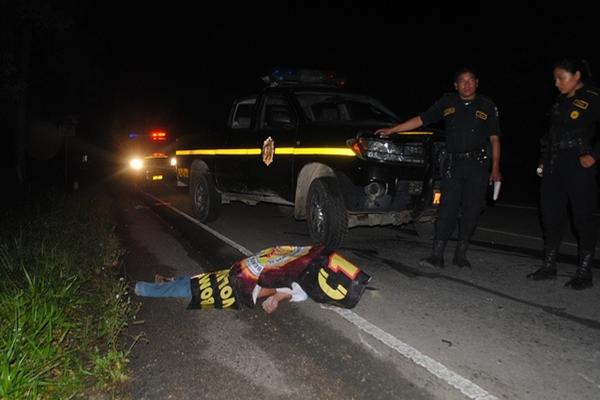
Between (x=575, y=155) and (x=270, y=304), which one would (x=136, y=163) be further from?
(x=575, y=155)

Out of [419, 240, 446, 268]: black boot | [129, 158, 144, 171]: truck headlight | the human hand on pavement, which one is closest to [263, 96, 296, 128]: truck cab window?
[419, 240, 446, 268]: black boot

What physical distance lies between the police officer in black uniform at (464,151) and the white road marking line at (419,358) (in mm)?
1687

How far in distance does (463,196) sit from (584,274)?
1.25 meters

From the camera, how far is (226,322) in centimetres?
363

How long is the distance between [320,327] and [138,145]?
14303 mm

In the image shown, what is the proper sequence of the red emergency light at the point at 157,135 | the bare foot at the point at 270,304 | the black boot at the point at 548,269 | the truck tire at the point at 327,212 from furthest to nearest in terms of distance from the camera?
the red emergency light at the point at 157,135
the truck tire at the point at 327,212
the black boot at the point at 548,269
the bare foot at the point at 270,304

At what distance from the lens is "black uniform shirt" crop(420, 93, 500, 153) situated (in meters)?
4.70

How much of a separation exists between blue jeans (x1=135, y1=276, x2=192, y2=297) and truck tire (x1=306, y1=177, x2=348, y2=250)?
5.63 ft

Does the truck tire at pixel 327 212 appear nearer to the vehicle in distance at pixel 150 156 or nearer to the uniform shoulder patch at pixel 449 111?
the uniform shoulder patch at pixel 449 111

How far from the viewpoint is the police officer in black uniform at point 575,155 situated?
162 inches

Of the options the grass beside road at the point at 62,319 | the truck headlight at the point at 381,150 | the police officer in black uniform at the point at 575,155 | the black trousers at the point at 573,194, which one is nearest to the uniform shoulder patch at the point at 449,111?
the truck headlight at the point at 381,150

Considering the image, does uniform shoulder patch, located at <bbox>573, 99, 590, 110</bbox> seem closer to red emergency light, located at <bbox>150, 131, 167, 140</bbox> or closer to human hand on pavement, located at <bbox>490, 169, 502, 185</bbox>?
human hand on pavement, located at <bbox>490, 169, 502, 185</bbox>

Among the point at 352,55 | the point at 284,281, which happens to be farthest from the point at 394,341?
the point at 352,55

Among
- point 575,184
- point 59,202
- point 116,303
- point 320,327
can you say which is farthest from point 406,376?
point 59,202
